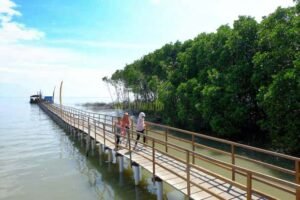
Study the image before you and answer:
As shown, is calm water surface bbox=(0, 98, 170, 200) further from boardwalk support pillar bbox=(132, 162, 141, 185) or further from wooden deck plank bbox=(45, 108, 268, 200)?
wooden deck plank bbox=(45, 108, 268, 200)

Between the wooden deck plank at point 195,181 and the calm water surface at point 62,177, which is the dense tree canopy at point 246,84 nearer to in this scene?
the wooden deck plank at point 195,181

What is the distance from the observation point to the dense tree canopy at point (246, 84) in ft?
44.3

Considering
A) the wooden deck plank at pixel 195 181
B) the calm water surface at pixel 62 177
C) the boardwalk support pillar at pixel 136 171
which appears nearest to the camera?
the wooden deck plank at pixel 195 181

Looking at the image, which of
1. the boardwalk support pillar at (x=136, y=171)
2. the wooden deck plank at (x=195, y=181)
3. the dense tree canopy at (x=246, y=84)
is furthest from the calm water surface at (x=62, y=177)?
the dense tree canopy at (x=246, y=84)

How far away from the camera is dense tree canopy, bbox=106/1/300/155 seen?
1349 centimetres

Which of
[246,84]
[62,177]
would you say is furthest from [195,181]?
[246,84]

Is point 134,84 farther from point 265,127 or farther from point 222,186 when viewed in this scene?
point 222,186

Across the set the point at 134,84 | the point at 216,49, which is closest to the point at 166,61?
the point at 134,84

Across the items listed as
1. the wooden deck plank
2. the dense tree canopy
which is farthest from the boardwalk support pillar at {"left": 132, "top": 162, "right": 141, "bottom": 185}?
the dense tree canopy

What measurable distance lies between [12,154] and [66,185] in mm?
8166

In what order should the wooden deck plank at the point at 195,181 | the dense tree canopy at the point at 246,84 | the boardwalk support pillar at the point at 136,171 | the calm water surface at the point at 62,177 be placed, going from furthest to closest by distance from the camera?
the dense tree canopy at the point at 246,84
the calm water surface at the point at 62,177
the boardwalk support pillar at the point at 136,171
the wooden deck plank at the point at 195,181

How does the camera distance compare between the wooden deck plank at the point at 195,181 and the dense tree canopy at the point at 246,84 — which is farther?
the dense tree canopy at the point at 246,84

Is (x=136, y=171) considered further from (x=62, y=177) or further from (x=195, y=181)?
(x=62, y=177)

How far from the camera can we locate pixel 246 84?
17.7 m
